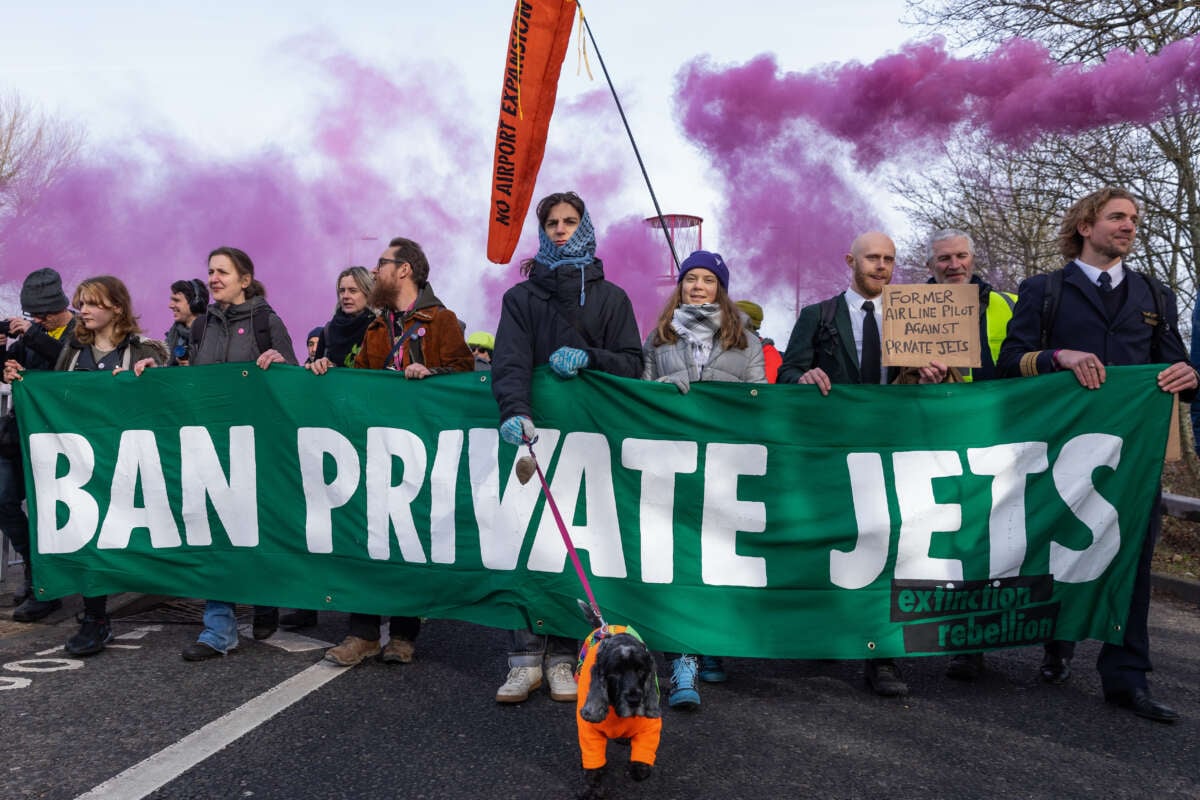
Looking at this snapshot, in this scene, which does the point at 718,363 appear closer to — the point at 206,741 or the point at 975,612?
the point at 975,612

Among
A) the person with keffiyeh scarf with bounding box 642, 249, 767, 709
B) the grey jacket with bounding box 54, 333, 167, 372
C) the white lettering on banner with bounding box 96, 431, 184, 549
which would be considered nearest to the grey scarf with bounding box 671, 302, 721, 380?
the person with keffiyeh scarf with bounding box 642, 249, 767, 709

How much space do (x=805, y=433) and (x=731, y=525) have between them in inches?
22.0

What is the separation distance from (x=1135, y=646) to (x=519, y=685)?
2693mm

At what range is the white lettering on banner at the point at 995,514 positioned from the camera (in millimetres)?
4293

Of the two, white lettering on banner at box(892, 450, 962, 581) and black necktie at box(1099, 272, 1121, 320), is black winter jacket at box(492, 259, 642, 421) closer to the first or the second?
white lettering on banner at box(892, 450, 962, 581)

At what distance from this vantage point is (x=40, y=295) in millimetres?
6629

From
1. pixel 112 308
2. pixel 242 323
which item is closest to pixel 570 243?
pixel 242 323

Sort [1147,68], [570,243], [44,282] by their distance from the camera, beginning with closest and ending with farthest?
[570,243], [44,282], [1147,68]

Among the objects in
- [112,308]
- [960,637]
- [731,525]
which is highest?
[112,308]

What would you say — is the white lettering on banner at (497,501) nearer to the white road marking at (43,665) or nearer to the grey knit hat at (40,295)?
the white road marking at (43,665)

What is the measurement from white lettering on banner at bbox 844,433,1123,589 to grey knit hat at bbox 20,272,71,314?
18.6 ft

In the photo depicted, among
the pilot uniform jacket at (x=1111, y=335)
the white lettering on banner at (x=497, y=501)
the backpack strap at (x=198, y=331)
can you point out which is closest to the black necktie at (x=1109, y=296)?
the pilot uniform jacket at (x=1111, y=335)

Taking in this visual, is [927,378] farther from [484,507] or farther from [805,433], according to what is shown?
[484,507]

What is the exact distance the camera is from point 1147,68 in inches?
414
